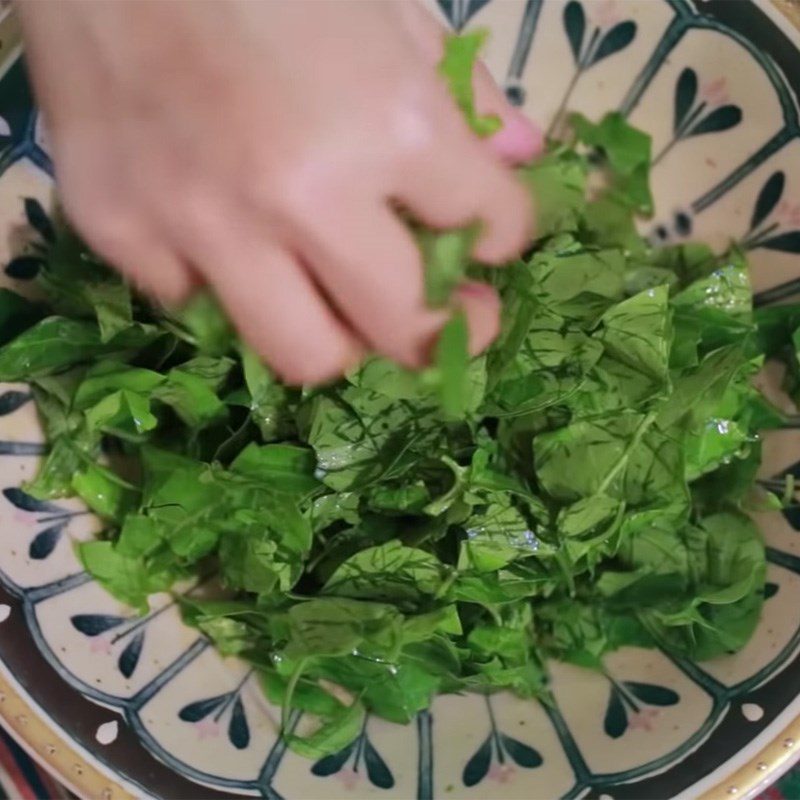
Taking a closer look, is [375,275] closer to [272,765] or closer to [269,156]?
[269,156]

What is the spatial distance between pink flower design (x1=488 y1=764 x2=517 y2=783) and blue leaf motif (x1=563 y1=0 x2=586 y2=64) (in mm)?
612

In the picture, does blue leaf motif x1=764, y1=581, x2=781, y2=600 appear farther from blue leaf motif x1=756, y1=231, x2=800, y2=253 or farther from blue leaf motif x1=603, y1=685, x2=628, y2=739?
blue leaf motif x1=756, y1=231, x2=800, y2=253

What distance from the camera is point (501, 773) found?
0.79m

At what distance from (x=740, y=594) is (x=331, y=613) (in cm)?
31

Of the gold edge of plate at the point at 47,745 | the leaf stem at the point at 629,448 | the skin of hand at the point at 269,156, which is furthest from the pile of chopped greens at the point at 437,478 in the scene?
the skin of hand at the point at 269,156

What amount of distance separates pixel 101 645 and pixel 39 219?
35 cm

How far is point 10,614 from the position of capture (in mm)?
767

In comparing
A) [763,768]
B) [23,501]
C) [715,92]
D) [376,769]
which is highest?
[23,501]

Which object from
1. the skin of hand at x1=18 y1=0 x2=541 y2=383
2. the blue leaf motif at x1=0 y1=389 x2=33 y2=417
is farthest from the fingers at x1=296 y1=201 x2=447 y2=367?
the blue leaf motif at x1=0 y1=389 x2=33 y2=417

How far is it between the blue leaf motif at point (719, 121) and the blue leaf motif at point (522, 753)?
1.80 ft

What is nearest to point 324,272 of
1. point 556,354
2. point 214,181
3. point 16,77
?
point 214,181

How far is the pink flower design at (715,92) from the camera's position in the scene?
87cm

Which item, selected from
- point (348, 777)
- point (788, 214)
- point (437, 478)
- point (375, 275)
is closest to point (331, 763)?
point (348, 777)

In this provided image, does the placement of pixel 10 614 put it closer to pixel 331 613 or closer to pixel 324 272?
pixel 331 613
